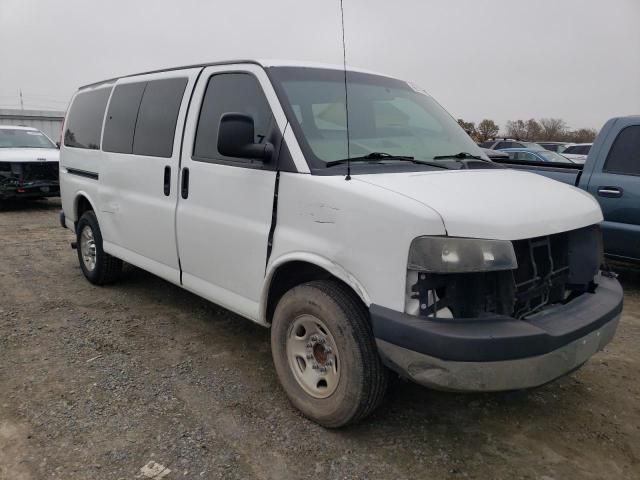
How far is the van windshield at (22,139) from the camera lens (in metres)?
11.4

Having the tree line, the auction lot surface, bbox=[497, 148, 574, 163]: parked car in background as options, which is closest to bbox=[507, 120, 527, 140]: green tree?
the tree line

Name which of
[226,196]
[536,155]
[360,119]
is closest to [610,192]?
[360,119]

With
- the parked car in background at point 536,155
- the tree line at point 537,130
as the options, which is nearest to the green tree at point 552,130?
the tree line at point 537,130

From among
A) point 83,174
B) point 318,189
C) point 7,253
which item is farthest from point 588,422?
point 7,253

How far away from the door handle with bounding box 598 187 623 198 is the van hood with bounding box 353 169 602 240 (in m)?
2.79

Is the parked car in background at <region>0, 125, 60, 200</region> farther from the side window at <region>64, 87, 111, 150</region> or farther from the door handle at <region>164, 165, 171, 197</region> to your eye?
the door handle at <region>164, 165, 171, 197</region>

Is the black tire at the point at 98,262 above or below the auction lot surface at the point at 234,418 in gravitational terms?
above

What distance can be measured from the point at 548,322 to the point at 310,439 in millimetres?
1392

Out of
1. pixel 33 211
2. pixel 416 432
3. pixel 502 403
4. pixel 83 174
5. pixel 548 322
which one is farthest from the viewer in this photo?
pixel 33 211

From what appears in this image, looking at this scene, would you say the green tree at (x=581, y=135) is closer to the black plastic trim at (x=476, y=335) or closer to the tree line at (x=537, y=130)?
the tree line at (x=537, y=130)

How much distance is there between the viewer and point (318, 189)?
2.80 m

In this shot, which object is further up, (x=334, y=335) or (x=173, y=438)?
(x=334, y=335)

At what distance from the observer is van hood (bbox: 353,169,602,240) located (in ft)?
7.87

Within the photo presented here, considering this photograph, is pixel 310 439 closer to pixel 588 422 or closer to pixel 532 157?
pixel 588 422
